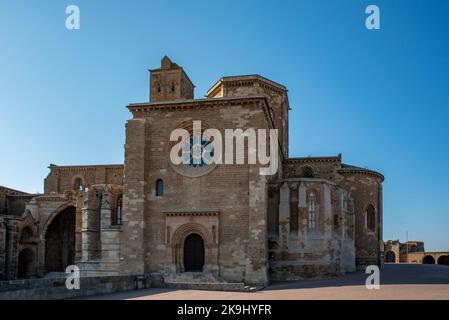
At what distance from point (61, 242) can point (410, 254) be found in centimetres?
4902

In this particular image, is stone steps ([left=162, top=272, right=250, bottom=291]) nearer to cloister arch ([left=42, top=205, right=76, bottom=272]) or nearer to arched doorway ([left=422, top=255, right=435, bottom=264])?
cloister arch ([left=42, top=205, right=76, bottom=272])

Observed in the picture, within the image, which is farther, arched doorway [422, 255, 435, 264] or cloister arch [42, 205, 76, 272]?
arched doorway [422, 255, 435, 264]

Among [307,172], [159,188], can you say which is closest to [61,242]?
[159,188]

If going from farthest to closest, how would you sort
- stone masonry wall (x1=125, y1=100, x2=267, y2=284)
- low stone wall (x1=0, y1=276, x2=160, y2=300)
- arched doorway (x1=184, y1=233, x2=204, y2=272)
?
1. arched doorway (x1=184, y1=233, x2=204, y2=272)
2. stone masonry wall (x1=125, y1=100, x2=267, y2=284)
3. low stone wall (x1=0, y1=276, x2=160, y2=300)

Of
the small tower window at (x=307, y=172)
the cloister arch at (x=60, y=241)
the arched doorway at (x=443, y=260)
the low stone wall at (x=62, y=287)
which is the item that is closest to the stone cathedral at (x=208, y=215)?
the low stone wall at (x=62, y=287)

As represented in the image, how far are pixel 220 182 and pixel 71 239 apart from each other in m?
20.0

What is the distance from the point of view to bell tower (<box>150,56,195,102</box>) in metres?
31.5

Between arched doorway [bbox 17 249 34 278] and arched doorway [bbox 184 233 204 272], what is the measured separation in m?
16.8

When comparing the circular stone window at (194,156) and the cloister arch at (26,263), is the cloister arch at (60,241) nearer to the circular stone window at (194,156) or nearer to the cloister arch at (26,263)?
the cloister arch at (26,263)

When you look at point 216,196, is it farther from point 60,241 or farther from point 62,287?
point 60,241

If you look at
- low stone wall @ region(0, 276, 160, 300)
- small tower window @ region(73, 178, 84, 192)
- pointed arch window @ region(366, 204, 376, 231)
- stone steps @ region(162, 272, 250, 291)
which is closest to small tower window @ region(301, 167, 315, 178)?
pointed arch window @ region(366, 204, 376, 231)

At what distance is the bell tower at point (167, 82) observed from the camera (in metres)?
31.5

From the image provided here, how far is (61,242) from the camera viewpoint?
38.9 metres

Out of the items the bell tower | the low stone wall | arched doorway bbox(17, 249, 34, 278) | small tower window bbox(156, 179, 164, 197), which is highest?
the bell tower
